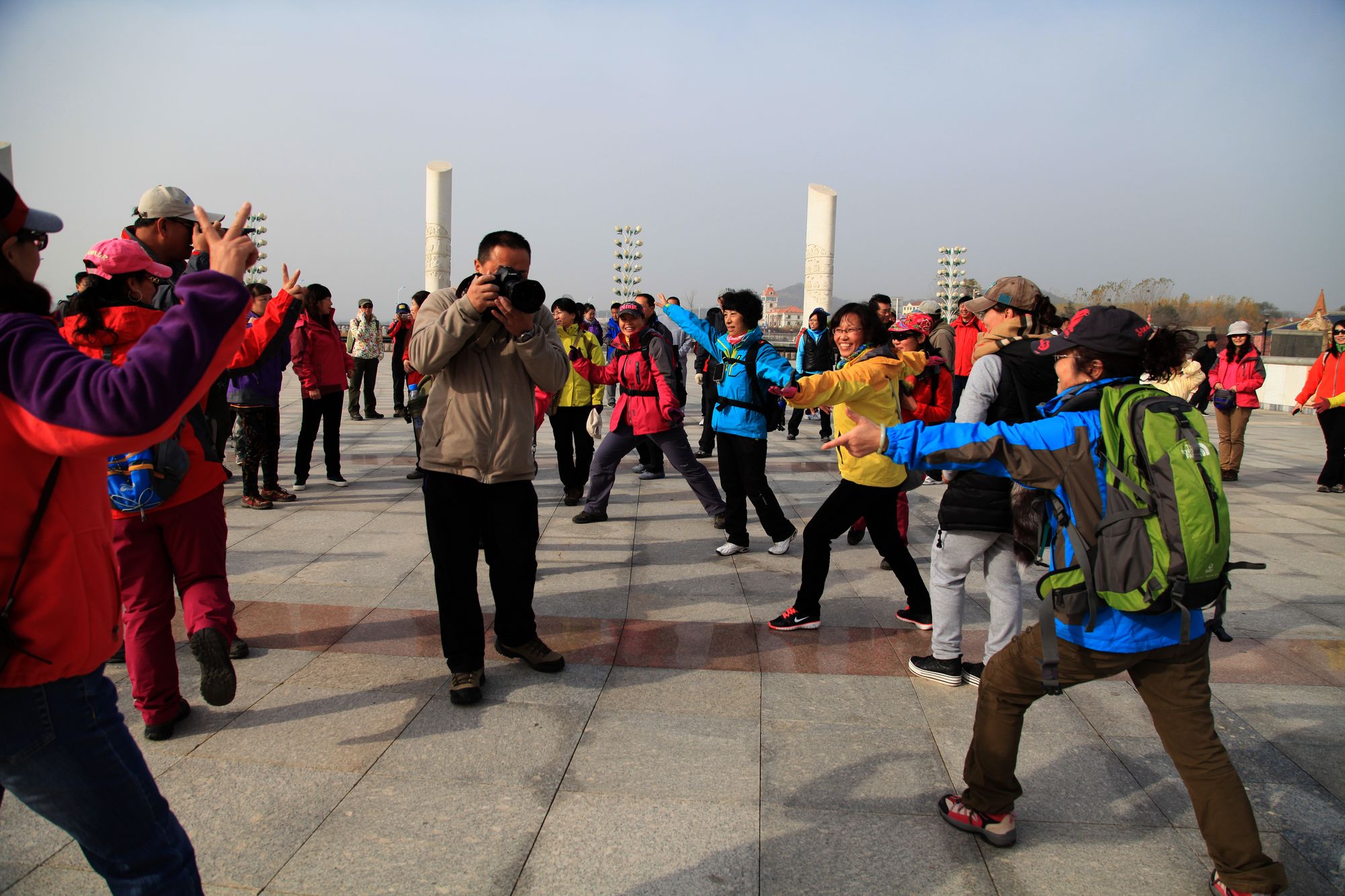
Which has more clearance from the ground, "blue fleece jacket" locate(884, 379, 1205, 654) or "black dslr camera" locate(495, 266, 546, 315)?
"black dslr camera" locate(495, 266, 546, 315)

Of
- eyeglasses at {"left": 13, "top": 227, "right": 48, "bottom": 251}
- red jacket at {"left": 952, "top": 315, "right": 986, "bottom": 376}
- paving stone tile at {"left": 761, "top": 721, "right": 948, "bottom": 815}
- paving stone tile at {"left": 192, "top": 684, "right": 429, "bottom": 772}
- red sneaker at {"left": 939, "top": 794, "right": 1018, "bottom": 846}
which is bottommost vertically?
paving stone tile at {"left": 192, "top": 684, "right": 429, "bottom": 772}

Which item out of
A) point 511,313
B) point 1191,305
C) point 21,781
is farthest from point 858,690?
point 1191,305

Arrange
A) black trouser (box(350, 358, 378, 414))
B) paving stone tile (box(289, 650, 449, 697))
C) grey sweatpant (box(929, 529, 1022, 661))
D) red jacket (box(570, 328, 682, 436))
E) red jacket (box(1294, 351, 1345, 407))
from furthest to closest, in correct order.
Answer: black trouser (box(350, 358, 378, 414)) → red jacket (box(1294, 351, 1345, 407)) → red jacket (box(570, 328, 682, 436)) → grey sweatpant (box(929, 529, 1022, 661)) → paving stone tile (box(289, 650, 449, 697))

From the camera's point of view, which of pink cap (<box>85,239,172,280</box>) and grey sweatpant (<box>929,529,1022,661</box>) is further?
grey sweatpant (<box>929,529,1022,661</box>)

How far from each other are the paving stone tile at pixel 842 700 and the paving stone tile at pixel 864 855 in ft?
2.27

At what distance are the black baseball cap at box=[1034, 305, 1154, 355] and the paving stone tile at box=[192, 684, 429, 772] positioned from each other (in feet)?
9.34

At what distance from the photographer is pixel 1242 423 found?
396 inches

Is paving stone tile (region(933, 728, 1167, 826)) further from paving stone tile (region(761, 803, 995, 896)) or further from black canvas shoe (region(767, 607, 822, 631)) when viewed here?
black canvas shoe (region(767, 607, 822, 631))

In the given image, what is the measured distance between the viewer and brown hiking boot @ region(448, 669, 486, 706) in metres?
3.60

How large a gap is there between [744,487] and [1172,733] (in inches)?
146

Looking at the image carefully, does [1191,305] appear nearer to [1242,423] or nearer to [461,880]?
[1242,423]

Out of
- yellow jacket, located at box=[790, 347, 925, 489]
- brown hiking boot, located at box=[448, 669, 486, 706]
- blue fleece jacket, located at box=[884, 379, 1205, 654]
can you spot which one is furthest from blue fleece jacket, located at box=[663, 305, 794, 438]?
blue fleece jacket, located at box=[884, 379, 1205, 654]

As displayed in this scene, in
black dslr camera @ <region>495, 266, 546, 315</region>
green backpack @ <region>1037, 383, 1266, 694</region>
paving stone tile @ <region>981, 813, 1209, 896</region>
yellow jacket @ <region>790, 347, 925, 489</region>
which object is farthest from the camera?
yellow jacket @ <region>790, 347, 925, 489</region>

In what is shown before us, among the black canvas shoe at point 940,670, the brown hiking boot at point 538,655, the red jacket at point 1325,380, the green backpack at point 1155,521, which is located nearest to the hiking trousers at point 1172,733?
the green backpack at point 1155,521
